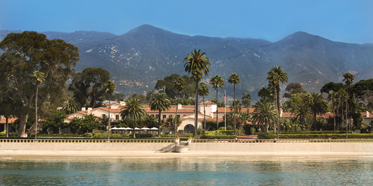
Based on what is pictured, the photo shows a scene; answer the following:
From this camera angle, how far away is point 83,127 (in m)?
84.5

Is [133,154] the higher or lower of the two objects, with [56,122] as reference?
lower

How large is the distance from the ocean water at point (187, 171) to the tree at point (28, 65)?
16863 mm

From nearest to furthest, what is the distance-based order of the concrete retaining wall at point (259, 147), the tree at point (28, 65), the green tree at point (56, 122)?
the concrete retaining wall at point (259, 147), the tree at point (28, 65), the green tree at point (56, 122)

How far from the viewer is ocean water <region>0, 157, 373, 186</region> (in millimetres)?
36281

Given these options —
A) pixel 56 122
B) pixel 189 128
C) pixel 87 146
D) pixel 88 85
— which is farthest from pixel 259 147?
pixel 88 85

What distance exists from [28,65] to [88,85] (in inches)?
3545

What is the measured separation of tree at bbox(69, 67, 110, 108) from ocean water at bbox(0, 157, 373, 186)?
101m

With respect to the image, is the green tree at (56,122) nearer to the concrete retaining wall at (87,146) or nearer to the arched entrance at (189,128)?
the concrete retaining wall at (87,146)

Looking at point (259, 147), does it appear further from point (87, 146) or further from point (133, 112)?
point (133, 112)

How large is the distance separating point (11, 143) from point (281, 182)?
1702 inches

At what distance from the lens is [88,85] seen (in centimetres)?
15238

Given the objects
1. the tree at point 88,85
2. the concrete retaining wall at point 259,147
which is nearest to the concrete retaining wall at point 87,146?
the concrete retaining wall at point 259,147

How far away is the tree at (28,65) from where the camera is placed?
6369cm

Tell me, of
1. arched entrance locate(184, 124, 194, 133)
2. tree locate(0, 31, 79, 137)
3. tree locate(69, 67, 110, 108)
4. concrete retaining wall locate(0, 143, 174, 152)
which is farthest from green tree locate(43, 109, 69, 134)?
tree locate(69, 67, 110, 108)
